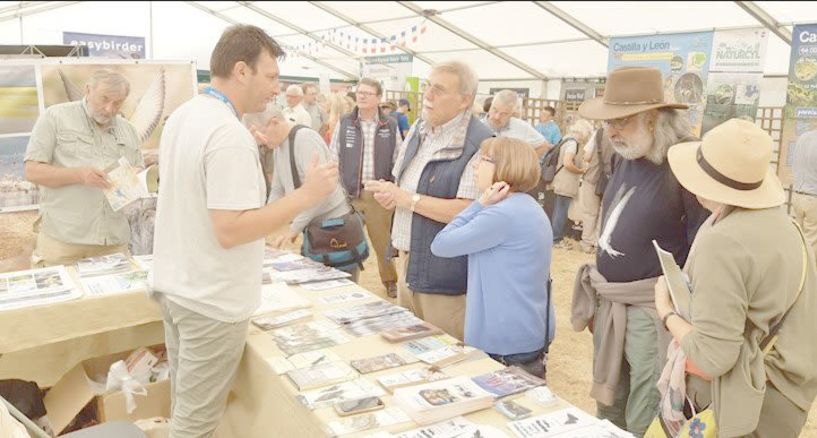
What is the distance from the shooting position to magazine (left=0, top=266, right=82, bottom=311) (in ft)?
6.81

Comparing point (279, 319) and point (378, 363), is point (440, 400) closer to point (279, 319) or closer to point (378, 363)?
point (378, 363)

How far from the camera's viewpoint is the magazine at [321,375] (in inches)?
62.0

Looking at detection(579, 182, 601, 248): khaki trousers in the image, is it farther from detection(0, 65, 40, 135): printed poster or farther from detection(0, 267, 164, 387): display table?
detection(0, 65, 40, 135): printed poster

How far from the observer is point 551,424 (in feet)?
4.62

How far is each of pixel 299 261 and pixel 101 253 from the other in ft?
3.02

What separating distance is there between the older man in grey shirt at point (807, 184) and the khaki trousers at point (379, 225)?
115 inches

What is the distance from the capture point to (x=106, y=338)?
245 cm

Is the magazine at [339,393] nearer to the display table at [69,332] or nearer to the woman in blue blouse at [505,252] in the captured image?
the woman in blue blouse at [505,252]

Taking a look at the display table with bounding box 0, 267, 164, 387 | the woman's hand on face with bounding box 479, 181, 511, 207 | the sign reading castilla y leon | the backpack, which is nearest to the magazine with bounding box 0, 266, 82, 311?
the display table with bounding box 0, 267, 164, 387

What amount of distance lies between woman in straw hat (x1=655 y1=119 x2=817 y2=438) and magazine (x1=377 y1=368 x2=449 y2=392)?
2.06 feet

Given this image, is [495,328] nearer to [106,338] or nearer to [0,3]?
[106,338]

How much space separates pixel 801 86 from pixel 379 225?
389 cm

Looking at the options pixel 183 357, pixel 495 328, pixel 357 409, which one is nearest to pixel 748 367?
pixel 495 328

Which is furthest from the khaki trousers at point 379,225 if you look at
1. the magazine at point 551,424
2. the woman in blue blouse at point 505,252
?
the magazine at point 551,424
